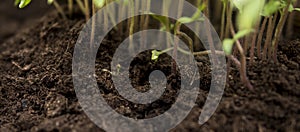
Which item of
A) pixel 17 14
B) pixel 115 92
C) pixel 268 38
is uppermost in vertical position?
pixel 17 14

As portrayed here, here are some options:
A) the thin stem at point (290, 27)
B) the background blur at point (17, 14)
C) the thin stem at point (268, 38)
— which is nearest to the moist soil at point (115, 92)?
the thin stem at point (268, 38)

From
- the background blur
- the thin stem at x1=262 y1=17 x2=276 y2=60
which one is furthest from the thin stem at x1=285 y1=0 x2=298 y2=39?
the background blur

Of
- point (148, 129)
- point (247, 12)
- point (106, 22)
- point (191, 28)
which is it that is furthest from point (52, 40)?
point (247, 12)

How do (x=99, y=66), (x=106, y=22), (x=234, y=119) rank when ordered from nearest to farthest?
(x=234, y=119)
(x=99, y=66)
(x=106, y=22)

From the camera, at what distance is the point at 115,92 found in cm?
120

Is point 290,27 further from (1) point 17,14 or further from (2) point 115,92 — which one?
(1) point 17,14

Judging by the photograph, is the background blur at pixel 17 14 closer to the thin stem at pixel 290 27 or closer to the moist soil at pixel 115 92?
the moist soil at pixel 115 92

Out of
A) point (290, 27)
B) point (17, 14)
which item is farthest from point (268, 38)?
point (17, 14)

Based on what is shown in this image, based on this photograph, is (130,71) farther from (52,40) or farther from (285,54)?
(285,54)

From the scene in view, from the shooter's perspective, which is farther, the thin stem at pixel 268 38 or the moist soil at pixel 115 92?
the thin stem at pixel 268 38

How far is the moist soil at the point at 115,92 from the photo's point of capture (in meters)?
1.03

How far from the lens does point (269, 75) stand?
111 centimetres

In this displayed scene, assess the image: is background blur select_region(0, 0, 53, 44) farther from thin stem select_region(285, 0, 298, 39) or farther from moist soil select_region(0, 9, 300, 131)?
thin stem select_region(285, 0, 298, 39)

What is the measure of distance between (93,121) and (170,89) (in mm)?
251
